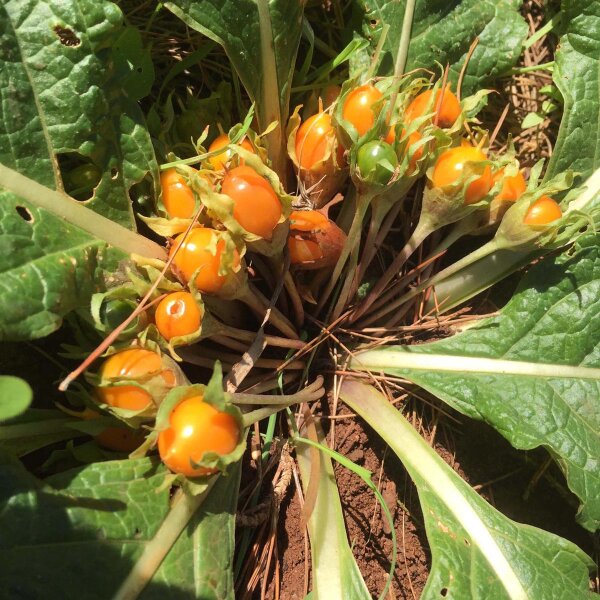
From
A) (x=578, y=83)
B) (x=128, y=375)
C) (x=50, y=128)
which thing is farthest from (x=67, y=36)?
(x=578, y=83)

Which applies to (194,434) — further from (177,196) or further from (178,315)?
(177,196)

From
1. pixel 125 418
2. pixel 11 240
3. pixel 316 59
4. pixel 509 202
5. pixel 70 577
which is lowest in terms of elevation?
pixel 70 577

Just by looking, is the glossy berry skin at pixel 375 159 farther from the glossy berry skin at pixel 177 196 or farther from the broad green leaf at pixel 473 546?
the broad green leaf at pixel 473 546

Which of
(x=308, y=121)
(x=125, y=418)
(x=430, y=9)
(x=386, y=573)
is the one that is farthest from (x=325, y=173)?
(x=386, y=573)

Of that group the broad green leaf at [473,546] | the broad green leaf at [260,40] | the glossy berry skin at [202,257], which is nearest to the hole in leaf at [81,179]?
the glossy berry skin at [202,257]

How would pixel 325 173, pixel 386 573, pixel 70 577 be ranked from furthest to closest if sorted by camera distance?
pixel 386 573 → pixel 325 173 → pixel 70 577

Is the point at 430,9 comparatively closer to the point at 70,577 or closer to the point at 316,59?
the point at 316,59
